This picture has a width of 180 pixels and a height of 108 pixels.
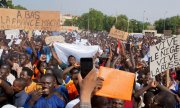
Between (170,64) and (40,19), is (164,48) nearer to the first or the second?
(170,64)

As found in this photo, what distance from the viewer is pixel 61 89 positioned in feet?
17.7

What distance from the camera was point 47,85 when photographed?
473 cm

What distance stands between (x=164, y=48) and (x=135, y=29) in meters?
87.1

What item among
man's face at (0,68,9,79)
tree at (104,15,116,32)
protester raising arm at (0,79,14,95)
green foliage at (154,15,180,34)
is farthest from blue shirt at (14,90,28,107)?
tree at (104,15,116,32)

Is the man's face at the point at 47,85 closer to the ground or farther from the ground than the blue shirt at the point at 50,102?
farther from the ground

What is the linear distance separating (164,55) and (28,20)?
7068 mm

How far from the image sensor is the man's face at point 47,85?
4698mm

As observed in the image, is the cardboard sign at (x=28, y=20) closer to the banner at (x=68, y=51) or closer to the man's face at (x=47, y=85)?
the banner at (x=68, y=51)

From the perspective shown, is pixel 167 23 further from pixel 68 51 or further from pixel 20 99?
pixel 20 99

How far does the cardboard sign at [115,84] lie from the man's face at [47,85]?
1584mm

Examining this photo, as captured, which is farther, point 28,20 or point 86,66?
point 28,20

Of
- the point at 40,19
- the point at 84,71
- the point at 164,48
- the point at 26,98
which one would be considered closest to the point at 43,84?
the point at 26,98

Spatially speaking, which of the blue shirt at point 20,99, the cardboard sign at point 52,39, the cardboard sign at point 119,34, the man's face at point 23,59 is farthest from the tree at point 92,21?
the blue shirt at point 20,99

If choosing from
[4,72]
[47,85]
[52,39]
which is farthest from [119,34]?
[47,85]
